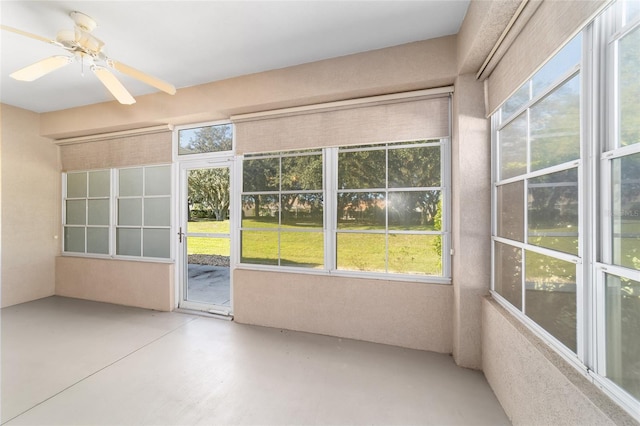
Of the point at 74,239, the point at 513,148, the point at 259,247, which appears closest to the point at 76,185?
the point at 74,239

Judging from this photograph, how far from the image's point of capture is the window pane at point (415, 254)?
8.95 feet

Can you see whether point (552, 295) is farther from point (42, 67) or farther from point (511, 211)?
point (42, 67)

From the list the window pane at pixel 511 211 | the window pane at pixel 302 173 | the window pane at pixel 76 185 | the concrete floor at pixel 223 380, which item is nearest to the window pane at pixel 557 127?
the window pane at pixel 511 211

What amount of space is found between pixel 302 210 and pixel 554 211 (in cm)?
231

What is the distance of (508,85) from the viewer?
Answer: 1.91 metres

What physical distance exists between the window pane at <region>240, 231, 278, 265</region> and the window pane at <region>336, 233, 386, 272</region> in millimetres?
853

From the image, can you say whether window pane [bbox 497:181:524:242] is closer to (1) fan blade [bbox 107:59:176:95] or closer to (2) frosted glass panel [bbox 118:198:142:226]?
(1) fan blade [bbox 107:59:176:95]

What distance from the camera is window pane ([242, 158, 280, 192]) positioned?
3.29 meters

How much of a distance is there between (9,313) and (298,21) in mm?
5392


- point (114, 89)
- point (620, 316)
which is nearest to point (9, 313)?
point (114, 89)

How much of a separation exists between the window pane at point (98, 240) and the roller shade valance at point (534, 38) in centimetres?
560

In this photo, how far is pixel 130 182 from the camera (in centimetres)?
416

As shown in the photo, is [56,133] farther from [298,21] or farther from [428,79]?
[428,79]

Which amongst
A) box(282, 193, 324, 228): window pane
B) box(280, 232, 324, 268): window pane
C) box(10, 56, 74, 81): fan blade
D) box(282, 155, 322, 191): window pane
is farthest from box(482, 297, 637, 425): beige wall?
box(10, 56, 74, 81): fan blade
